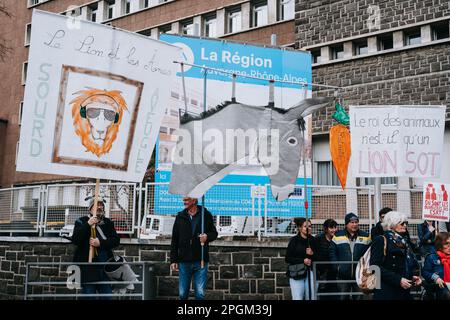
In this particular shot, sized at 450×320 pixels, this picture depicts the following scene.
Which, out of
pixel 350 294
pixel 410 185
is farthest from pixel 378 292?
pixel 410 185

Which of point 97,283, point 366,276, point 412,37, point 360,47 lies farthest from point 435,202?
point 360,47

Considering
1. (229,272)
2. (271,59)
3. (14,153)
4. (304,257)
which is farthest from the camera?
(14,153)

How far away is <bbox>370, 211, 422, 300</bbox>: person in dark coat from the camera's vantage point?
594 centimetres

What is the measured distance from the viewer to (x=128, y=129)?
Result: 7.30 metres

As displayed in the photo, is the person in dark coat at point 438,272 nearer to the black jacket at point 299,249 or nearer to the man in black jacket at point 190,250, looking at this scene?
the black jacket at point 299,249

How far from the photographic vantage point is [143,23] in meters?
31.8

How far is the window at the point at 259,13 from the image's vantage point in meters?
26.6

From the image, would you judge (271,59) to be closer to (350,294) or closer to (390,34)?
(350,294)

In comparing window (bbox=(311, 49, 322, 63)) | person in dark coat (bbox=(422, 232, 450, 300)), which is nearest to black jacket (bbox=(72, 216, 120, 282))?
person in dark coat (bbox=(422, 232, 450, 300))

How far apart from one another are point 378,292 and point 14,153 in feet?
113

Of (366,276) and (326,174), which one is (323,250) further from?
(326,174)

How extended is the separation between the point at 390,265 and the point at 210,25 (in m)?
24.3

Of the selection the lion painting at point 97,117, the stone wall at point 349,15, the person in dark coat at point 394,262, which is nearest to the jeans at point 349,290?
the person in dark coat at point 394,262

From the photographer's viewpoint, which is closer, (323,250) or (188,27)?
(323,250)
